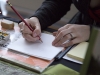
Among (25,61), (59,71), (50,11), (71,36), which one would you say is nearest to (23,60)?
(25,61)

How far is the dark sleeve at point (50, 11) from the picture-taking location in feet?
3.15

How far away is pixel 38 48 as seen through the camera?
0.74 meters

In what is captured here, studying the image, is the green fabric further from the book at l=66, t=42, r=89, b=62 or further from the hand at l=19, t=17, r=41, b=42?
the hand at l=19, t=17, r=41, b=42

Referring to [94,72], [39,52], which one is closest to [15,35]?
[39,52]

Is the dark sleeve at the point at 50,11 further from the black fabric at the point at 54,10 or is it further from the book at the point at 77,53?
the book at the point at 77,53

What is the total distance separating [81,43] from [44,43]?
154 mm

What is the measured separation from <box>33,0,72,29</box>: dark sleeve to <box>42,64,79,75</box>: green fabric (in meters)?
0.34

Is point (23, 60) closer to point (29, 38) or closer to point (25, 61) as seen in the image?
point (25, 61)

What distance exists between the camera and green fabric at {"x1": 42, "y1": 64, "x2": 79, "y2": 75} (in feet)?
1.94

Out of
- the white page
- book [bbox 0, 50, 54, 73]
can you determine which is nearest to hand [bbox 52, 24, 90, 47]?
the white page

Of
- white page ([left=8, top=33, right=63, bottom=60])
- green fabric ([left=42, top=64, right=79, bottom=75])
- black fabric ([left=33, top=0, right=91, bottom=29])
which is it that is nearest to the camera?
green fabric ([left=42, top=64, right=79, bottom=75])

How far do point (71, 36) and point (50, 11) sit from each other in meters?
0.28

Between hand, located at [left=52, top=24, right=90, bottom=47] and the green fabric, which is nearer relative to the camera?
the green fabric

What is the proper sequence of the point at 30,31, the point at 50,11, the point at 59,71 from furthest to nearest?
the point at 50,11 → the point at 30,31 → the point at 59,71
